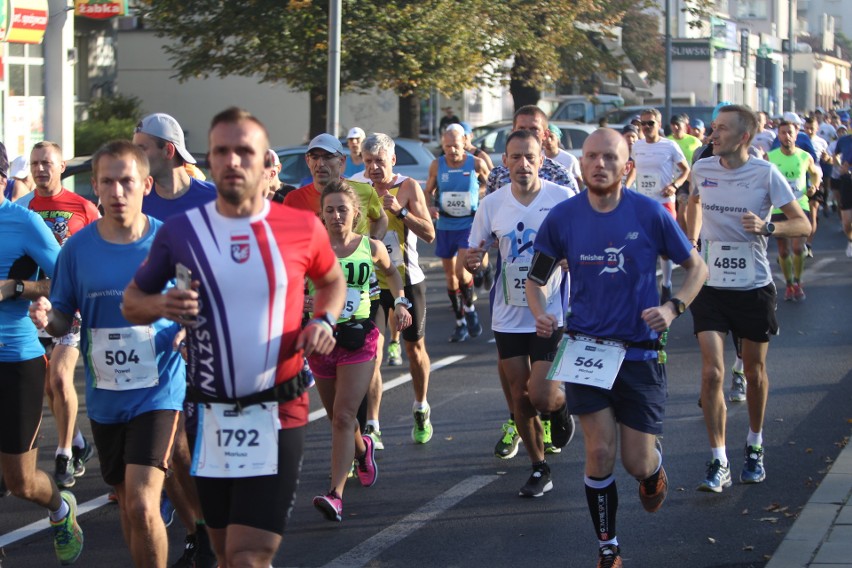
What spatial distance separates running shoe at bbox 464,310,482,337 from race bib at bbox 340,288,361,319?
6400 millimetres

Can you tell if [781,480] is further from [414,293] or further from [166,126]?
[166,126]

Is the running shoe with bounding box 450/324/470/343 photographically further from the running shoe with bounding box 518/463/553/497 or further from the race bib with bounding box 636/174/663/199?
the running shoe with bounding box 518/463/553/497

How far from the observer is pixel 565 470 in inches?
323

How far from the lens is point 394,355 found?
40.0 ft

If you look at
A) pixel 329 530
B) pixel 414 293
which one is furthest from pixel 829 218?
pixel 329 530

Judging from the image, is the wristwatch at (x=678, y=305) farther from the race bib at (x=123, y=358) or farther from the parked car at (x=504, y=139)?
the parked car at (x=504, y=139)

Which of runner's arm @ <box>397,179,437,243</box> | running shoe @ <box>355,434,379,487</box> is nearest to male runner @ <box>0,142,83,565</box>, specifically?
running shoe @ <box>355,434,379,487</box>

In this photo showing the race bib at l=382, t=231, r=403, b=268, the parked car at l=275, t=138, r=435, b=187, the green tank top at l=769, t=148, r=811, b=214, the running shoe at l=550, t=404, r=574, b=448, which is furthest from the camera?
the parked car at l=275, t=138, r=435, b=187

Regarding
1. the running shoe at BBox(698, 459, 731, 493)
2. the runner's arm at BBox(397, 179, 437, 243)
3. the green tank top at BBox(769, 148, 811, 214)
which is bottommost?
the running shoe at BBox(698, 459, 731, 493)

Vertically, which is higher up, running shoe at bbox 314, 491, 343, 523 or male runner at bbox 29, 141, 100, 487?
male runner at bbox 29, 141, 100, 487

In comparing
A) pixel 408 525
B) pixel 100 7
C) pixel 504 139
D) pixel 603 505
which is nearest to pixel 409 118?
pixel 504 139

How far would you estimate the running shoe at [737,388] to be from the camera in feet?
33.6

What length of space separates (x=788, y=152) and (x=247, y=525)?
13584 millimetres

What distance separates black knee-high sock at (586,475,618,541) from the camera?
5996 millimetres
